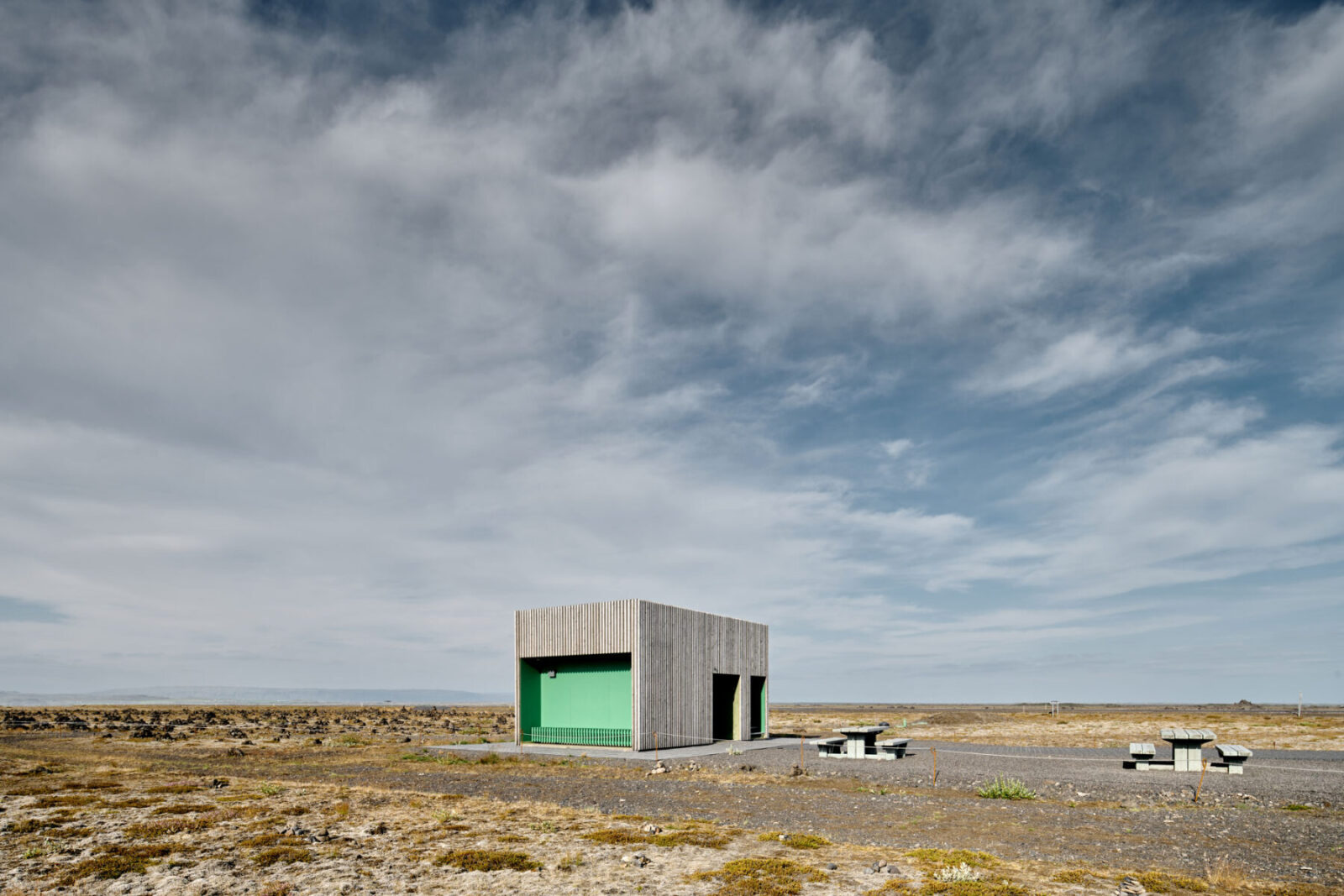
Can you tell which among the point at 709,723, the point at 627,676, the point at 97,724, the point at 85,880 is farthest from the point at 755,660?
the point at 97,724

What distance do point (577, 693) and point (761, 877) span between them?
22.9 m

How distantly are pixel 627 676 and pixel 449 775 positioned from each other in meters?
9.44

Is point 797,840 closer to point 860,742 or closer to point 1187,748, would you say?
point 860,742

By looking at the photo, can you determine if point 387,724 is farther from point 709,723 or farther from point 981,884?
point 981,884

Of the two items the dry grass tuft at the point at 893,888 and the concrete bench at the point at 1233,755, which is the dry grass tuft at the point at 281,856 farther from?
the concrete bench at the point at 1233,755

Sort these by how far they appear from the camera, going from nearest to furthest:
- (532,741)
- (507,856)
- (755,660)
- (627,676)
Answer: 1. (507,856)
2. (627,676)
3. (532,741)
4. (755,660)

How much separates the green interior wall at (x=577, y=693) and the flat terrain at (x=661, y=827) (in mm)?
4195

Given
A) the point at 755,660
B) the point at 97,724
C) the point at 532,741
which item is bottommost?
the point at 97,724

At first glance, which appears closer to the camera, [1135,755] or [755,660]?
[1135,755]

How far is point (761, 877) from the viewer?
1057cm

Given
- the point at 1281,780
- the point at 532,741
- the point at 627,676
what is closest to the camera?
the point at 1281,780

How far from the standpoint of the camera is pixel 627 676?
31047 millimetres

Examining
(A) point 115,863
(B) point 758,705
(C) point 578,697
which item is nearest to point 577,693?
(C) point 578,697

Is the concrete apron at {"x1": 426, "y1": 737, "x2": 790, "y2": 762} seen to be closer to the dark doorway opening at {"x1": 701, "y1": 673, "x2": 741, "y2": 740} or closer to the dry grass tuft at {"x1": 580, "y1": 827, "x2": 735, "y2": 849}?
the dark doorway opening at {"x1": 701, "y1": 673, "x2": 741, "y2": 740}
